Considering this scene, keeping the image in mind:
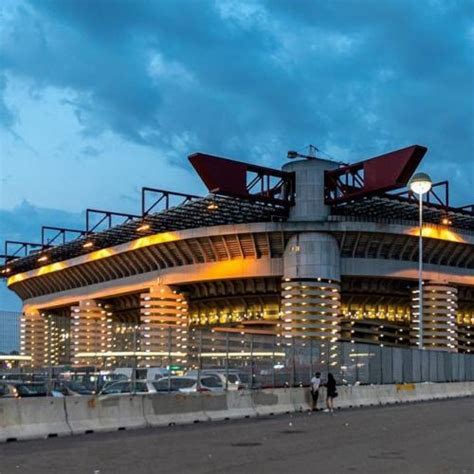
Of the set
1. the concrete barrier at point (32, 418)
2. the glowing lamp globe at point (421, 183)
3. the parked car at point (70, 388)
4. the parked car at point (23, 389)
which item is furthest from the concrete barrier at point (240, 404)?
the glowing lamp globe at point (421, 183)

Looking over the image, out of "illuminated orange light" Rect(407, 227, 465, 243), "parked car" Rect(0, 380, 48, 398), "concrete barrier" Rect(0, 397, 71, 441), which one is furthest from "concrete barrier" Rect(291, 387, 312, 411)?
"illuminated orange light" Rect(407, 227, 465, 243)

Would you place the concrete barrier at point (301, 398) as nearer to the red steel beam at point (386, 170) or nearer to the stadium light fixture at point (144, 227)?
the red steel beam at point (386, 170)

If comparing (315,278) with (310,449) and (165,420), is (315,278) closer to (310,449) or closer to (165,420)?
(165,420)

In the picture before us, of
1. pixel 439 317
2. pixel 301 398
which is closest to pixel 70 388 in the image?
pixel 301 398

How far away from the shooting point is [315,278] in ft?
222

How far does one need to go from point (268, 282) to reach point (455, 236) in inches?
624

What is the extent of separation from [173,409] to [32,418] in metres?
5.66

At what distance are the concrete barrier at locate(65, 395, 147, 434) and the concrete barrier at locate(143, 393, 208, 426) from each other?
1.24 ft

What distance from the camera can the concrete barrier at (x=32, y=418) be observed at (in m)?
19.0

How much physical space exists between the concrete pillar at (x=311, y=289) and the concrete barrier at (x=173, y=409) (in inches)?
1638

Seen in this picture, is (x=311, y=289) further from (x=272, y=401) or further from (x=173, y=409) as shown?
(x=173, y=409)

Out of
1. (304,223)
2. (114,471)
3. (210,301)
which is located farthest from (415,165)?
(114,471)

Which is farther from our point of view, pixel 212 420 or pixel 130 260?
pixel 130 260

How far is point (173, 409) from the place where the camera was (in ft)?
80.5
